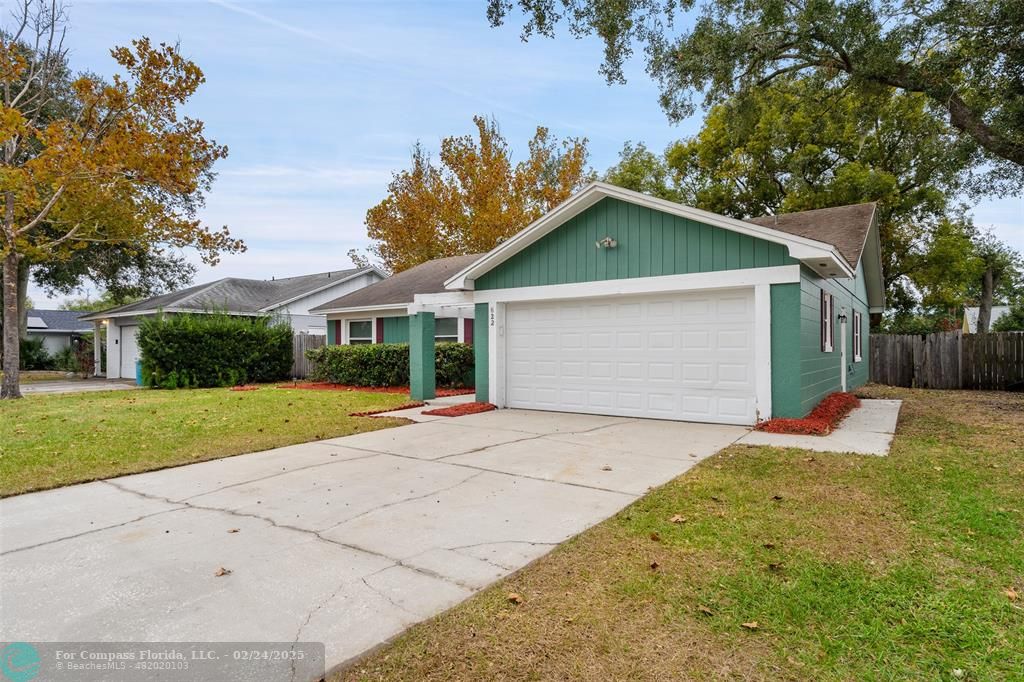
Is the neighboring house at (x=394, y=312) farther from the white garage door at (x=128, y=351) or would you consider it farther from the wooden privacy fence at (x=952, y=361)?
the wooden privacy fence at (x=952, y=361)

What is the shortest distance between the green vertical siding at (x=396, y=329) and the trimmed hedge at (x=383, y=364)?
3.58 feet

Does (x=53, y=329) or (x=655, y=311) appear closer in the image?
(x=655, y=311)

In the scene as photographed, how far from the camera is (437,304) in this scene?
1180cm

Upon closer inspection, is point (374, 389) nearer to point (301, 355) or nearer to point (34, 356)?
point (301, 355)

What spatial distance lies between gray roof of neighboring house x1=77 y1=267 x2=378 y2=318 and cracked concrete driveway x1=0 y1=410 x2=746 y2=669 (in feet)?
54.7

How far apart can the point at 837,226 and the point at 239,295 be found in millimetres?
22628

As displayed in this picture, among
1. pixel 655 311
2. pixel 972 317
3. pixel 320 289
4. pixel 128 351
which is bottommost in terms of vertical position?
pixel 128 351

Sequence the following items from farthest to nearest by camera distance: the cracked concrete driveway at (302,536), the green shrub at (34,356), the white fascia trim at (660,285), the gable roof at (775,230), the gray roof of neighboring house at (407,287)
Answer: the green shrub at (34,356) < the gray roof of neighboring house at (407,287) < the white fascia trim at (660,285) < the gable roof at (775,230) < the cracked concrete driveway at (302,536)

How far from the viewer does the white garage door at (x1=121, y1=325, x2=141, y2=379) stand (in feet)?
70.0

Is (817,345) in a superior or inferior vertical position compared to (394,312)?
inferior

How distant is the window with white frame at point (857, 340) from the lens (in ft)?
46.5

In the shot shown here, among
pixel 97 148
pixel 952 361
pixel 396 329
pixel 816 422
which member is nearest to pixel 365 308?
pixel 396 329

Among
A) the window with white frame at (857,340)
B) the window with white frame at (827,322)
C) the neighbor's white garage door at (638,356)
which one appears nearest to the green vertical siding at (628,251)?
the neighbor's white garage door at (638,356)

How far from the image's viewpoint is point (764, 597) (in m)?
2.92
